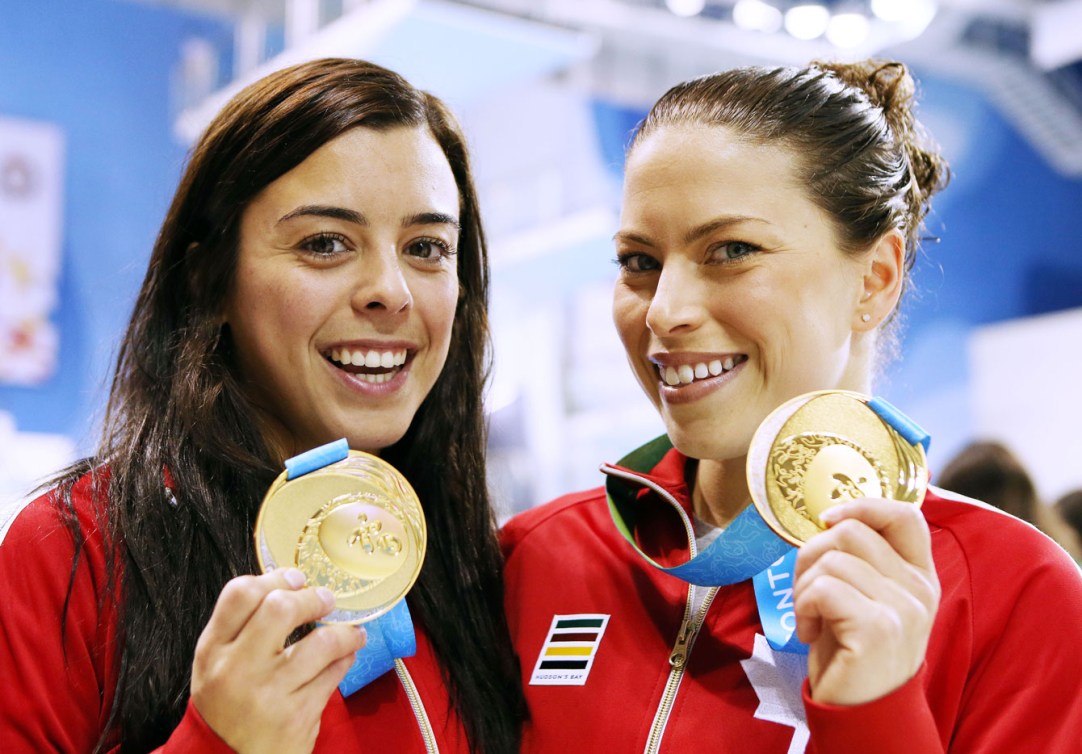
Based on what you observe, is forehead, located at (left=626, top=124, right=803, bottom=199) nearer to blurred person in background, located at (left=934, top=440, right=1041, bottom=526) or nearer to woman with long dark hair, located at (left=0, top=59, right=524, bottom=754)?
woman with long dark hair, located at (left=0, top=59, right=524, bottom=754)

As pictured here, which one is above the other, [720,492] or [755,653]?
[720,492]

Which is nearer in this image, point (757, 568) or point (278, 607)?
point (278, 607)

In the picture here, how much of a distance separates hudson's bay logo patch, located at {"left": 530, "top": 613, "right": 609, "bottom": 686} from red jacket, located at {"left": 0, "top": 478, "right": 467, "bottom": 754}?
25 cm

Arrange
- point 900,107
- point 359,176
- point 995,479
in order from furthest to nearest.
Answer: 1. point 995,479
2. point 900,107
3. point 359,176

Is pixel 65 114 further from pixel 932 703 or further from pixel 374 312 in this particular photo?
pixel 932 703

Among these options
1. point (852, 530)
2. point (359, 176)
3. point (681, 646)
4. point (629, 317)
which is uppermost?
point (359, 176)

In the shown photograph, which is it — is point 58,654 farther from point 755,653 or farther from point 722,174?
point 722,174

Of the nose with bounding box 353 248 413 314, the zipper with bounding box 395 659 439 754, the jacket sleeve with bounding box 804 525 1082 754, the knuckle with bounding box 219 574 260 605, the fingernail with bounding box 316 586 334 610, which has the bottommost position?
the zipper with bounding box 395 659 439 754

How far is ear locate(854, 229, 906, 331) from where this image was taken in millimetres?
2002

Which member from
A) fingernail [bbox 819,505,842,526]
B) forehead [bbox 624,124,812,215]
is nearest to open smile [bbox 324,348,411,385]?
forehead [bbox 624,124,812,215]

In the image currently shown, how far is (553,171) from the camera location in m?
6.42

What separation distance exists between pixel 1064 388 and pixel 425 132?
5784 mm

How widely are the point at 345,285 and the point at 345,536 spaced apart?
52 centimetres

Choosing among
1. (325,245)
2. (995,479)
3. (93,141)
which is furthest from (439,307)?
(93,141)
